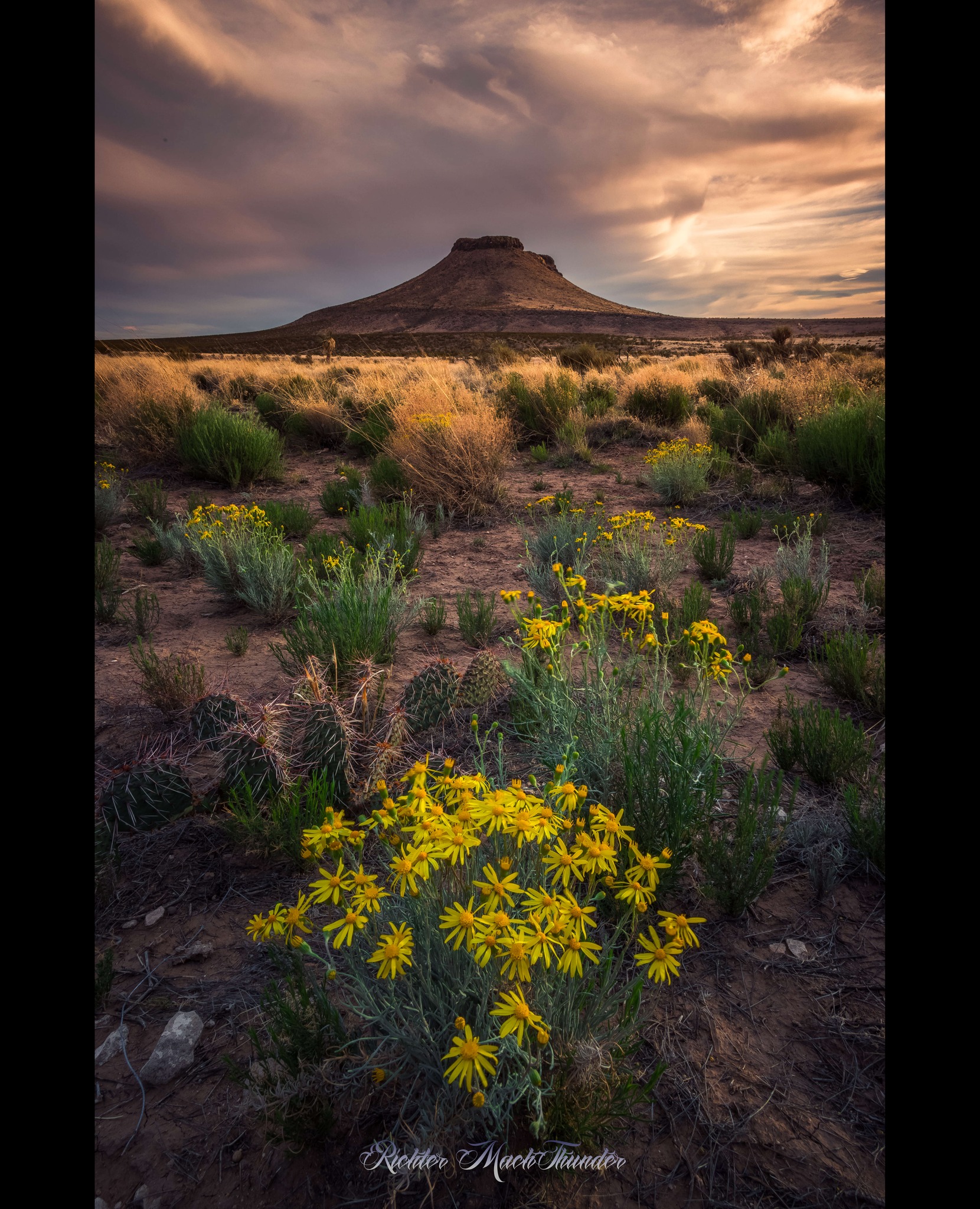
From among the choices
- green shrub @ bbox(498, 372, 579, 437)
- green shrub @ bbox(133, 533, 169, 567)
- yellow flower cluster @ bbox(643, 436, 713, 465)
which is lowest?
green shrub @ bbox(133, 533, 169, 567)

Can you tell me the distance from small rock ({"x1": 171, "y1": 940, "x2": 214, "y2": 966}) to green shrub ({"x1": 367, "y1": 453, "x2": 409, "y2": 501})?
5.63 m

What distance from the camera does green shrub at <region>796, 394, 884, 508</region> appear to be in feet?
19.2

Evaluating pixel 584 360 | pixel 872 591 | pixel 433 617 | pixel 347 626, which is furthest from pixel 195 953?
pixel 584 360

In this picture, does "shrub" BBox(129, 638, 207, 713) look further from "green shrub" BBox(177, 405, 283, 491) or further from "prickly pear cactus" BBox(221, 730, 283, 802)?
"green shrub" BBox(177, 405, 283, 491)

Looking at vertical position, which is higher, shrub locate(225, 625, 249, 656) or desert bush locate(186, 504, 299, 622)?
desert bush locate(186, 504, 299, 622)

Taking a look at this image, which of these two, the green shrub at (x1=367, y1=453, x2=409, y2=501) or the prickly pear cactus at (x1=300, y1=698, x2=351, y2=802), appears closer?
the prickly pear cactus at (x1=300, y1=698, x2=351, y2=802)

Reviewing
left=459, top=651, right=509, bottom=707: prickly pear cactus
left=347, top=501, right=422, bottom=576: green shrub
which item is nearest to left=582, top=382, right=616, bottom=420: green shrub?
left=347, top=501, right=422, bottom=576: green shrub

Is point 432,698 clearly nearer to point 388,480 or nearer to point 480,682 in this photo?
point 480,682

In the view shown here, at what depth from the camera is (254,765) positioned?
2.42 meters

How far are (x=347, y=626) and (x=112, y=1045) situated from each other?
6.72 ft
